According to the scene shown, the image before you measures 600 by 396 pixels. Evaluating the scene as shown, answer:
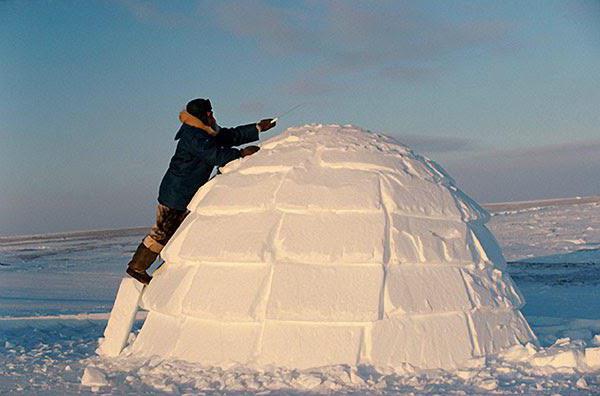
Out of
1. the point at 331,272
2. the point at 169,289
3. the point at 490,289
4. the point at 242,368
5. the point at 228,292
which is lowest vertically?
the point at 242,368

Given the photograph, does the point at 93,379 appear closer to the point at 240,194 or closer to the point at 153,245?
the point at 153,245

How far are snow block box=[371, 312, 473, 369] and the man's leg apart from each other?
6.43ft

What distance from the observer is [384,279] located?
4.17m

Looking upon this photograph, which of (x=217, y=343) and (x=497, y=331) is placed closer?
(x=217, y=343)

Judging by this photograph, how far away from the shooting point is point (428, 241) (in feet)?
14.5

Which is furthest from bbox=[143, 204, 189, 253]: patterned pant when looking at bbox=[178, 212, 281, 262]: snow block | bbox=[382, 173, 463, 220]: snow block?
bbox=[382, 173, 463, 220]: snow block

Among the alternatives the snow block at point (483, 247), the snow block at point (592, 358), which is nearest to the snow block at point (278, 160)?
the snow block at point (483, 247)

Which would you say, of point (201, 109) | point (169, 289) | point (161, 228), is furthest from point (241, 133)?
point (169, 289)

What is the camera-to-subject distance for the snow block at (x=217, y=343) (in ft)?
13.7

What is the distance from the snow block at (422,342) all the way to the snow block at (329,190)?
0.80m

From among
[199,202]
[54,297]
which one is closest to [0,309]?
[54,297]

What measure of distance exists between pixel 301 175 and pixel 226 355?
1.34 meters

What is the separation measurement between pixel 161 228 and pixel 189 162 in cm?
58

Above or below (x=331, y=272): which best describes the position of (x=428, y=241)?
above
